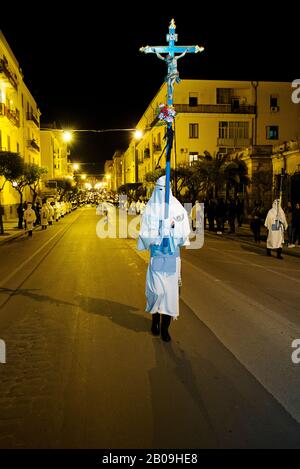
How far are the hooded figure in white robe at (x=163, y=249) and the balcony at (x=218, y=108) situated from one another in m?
40.2

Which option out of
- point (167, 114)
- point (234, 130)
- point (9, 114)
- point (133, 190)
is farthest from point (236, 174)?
point (133, 190)

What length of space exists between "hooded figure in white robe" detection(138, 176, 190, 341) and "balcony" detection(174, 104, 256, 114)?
4018 cm

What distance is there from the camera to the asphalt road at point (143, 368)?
3.55 meters

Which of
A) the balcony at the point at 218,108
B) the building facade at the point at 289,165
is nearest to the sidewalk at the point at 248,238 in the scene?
the building facade at the point at 289,165

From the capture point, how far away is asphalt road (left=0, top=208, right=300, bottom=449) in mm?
3549

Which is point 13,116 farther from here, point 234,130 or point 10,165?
point 234,130

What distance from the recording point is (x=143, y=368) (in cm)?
481

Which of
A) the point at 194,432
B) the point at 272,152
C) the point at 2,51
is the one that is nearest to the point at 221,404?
the point at 194,432

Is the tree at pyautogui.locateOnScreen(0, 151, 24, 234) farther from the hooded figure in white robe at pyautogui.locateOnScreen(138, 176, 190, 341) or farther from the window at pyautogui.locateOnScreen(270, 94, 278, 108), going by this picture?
the window at pyautogui.locateOnScreen(270, 94, 278, 108)

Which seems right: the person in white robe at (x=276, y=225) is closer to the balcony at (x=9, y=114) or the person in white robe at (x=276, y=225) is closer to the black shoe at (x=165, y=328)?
the black shoe at (x=165, y=328)

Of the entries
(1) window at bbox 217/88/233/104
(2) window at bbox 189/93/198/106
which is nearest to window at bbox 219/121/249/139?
(1) window at bbox 217/88/233/104

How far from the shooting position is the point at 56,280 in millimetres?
10133

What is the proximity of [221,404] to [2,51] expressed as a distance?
37.0 m

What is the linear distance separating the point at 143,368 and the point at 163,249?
5.12 ft
